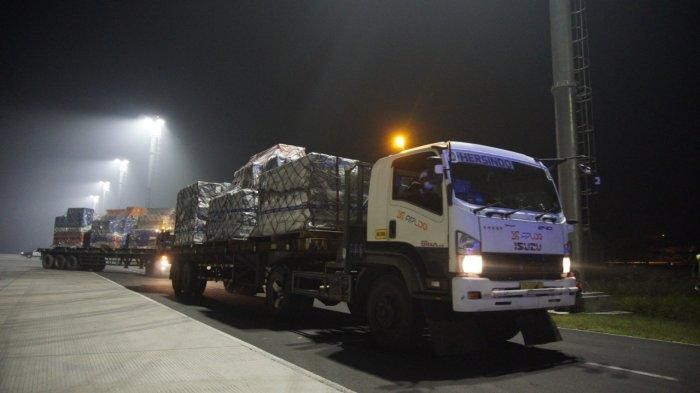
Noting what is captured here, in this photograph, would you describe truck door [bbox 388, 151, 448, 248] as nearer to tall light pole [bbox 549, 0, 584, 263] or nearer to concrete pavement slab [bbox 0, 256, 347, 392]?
concrete pavement slab [bbox 0, 256, 347, 392]

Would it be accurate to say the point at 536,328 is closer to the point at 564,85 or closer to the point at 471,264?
the point at 471,264

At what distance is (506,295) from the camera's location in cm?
568

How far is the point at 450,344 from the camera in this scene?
224 inches

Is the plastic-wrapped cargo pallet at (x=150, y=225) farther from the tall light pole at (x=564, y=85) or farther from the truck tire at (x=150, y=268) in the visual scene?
the tall light pole at (x=564, y=85)

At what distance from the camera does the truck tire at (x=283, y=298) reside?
9.37 m

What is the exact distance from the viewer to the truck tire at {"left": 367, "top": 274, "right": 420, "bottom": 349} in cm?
628

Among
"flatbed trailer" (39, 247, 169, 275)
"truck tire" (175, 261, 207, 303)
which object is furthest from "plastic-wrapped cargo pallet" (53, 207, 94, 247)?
"truck tire" (175, 261, 207, 303)

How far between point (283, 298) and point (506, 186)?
5.20m

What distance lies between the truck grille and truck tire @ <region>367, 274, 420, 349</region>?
4.05 ft

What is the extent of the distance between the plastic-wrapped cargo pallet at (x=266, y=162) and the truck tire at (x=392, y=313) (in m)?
5.33

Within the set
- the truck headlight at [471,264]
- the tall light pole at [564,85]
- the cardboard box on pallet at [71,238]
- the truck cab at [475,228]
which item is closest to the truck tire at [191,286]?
the truck cab at [475,228]

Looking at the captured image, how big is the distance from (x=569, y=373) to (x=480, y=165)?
114 inches

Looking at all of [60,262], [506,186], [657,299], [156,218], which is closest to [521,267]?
[506,186]

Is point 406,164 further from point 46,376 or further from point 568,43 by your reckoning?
point 568,43
